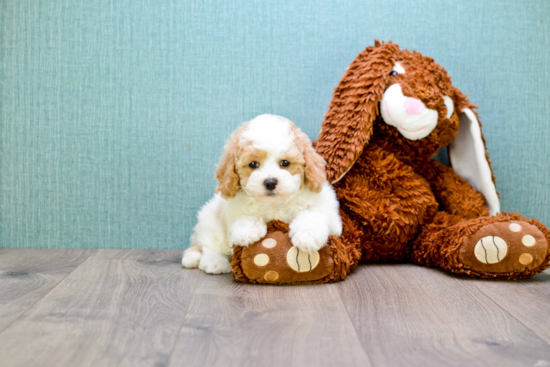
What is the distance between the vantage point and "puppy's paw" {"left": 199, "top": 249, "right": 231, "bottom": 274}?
1.40 meters

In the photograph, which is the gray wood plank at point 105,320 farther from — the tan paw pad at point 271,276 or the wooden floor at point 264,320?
the tan paw pad at point 271,276

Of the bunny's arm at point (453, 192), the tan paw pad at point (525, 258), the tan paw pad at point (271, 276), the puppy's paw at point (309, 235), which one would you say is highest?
the bunny's arm at point (453, 192)

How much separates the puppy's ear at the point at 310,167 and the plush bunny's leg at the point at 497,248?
0.44 metres

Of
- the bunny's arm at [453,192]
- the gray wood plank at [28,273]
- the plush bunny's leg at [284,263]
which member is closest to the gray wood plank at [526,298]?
the bunny's arm at [453,192]

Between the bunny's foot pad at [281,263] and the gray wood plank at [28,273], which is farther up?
the bunny's foot pad at [281,263]

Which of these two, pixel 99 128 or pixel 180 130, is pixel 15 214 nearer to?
pixel 99 128

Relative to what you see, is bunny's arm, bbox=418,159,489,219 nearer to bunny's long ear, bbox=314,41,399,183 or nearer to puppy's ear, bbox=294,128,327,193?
bunny's long ear, bbox=314,41,399,183

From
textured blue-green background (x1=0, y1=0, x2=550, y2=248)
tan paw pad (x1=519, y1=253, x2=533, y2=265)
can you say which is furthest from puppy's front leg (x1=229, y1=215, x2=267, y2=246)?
tan paw pad (x1=519, y1=253, x2=533, y2=265)

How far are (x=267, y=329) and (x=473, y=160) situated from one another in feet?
Answer: 3.34

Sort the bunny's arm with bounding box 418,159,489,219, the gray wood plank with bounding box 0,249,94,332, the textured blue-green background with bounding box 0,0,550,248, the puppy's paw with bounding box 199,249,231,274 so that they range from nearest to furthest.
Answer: the gray wood plank with bounding box 0,249,94,332, the puppy's paw with bounding box 199,249,231,274, the bunny's arm with bounding box 418,159,489,219, the textured blue-green background with bounding box 0,0,550,248

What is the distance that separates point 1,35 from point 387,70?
1395mm

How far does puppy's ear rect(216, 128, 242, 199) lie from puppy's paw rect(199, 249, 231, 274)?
0.73ft

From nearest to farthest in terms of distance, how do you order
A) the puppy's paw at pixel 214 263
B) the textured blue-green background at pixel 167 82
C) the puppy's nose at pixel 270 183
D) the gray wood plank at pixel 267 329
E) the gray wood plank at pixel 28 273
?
the gray wood plank at pixel 267 329 < the gray wood plank at pixel 28 273 < the puppy's nose at pixel 270 183 < the puppy's paw at pixel 214 263 < the textured blue-green background at pixel 167 82

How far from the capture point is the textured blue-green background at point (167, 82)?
1690 millimetres
